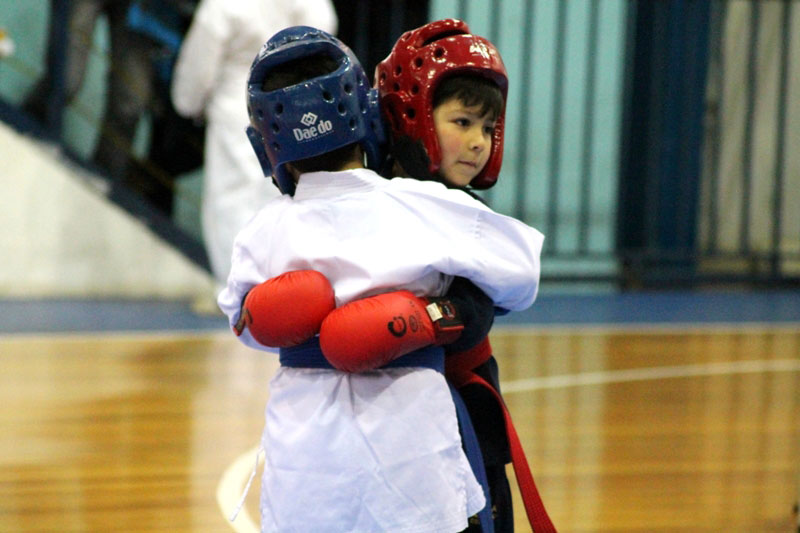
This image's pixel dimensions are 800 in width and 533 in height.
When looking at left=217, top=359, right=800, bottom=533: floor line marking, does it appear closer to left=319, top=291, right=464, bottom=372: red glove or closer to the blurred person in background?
left=319, top=291, right=464, bottom=372: red glove

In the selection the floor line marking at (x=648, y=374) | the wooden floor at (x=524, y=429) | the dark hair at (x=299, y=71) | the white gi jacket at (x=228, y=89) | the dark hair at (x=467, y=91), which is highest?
the dark hair at (x=299, y=71)

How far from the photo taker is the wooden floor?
2.83 meters

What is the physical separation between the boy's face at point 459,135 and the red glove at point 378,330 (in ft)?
0.95

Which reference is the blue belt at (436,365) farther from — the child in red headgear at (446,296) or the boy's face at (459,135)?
the boy's face at (459,135)

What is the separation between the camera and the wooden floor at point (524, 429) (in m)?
2.83

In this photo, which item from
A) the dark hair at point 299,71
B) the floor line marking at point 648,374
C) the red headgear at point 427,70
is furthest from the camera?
the floor line marking at point 648,374

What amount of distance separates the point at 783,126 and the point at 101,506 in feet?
19.7

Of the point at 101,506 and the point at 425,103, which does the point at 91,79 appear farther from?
the point at 425,103

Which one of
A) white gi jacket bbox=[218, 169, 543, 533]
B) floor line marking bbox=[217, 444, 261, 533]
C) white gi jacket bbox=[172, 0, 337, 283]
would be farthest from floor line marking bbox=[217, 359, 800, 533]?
white gi jacket bbox=[218, 169, 543, 533]

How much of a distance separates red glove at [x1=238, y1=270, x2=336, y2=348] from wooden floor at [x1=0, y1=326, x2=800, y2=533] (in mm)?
1206

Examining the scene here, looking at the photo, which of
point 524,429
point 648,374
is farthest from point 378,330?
point 648,374

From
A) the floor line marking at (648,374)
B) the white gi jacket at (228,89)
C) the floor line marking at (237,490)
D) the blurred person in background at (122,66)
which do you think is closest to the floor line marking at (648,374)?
the floor line marking at (648,374)

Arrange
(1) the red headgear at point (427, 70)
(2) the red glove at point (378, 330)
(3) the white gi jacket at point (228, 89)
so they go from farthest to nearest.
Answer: (3) the white gi jacket at point (228, 89) → (1) the red headgear at point (427, 70) → (2) the red glove at point (378, 330)

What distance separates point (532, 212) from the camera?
23.5 ft
